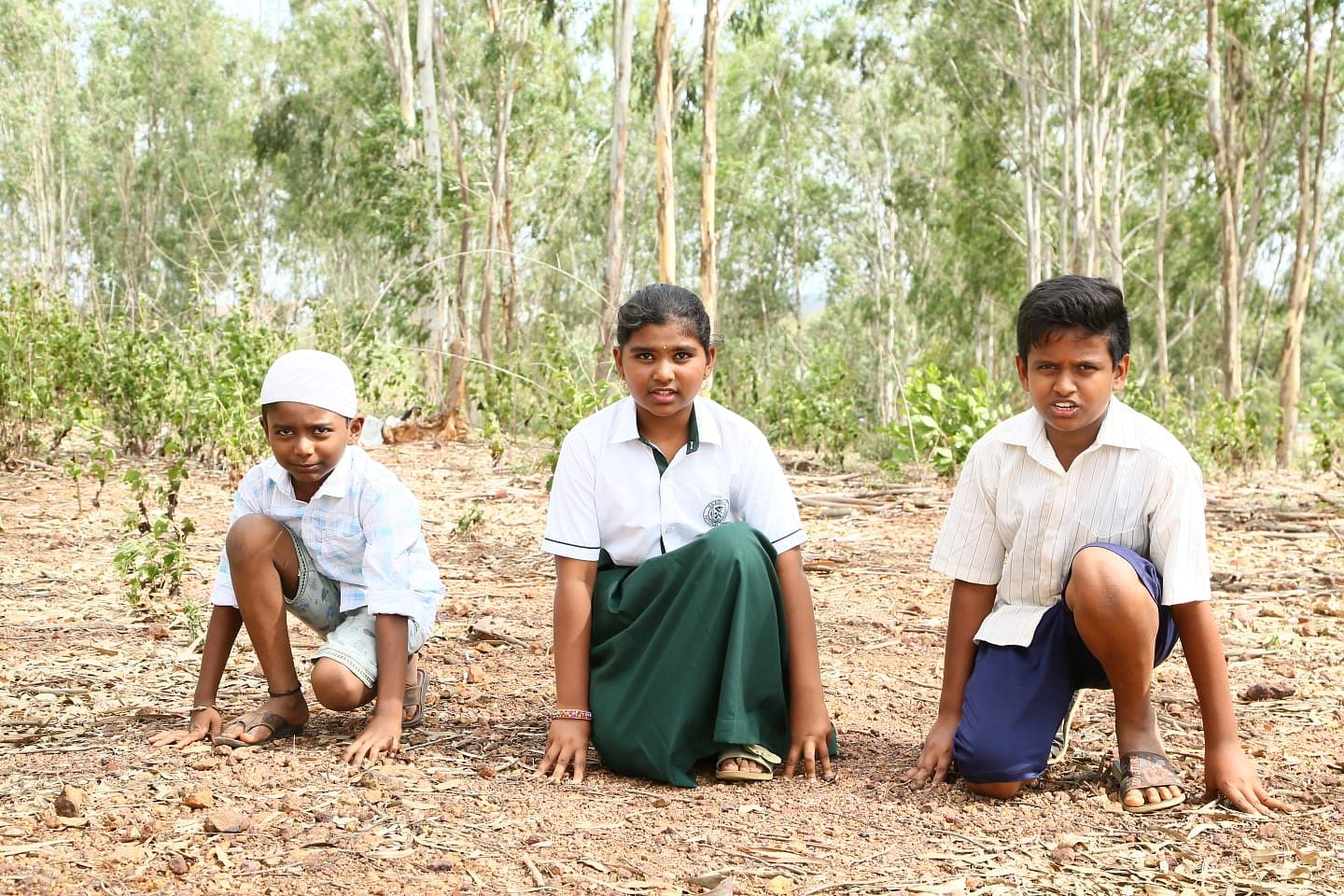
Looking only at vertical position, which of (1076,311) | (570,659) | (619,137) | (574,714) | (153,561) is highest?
(619,137)

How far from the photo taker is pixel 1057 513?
243 centimetres

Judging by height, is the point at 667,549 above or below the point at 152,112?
below

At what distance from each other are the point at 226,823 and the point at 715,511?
1105mm

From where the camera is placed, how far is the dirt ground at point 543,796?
2.01 m

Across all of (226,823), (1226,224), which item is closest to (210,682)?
(226,823)

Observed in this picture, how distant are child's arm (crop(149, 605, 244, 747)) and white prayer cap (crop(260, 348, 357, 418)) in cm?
47

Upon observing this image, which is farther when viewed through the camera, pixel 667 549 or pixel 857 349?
pixel 857 349

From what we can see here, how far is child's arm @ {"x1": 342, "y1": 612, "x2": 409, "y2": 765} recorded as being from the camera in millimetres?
2580

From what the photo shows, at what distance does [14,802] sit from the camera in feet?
7.40

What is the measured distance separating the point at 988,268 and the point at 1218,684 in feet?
67.0

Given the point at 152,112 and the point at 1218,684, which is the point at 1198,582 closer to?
the point at 1218,684

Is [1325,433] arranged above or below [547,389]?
below

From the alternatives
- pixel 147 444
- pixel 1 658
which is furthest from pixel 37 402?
pixel 1 658

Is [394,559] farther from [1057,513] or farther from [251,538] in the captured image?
[1057,513]
